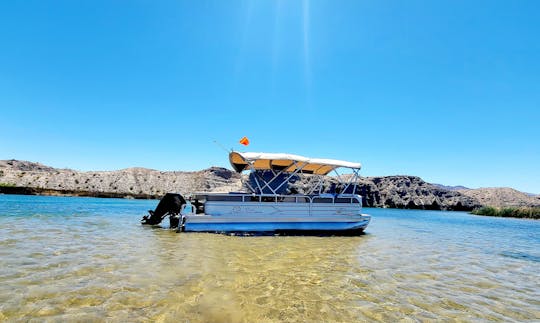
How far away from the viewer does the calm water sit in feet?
18.0

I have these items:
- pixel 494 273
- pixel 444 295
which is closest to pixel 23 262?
pixel 444 295

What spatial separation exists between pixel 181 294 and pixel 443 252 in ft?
44.4

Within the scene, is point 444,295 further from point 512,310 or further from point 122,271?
point 122,271

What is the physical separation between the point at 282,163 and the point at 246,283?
39.8 feet

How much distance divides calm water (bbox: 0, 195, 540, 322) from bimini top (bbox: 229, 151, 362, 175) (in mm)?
6361

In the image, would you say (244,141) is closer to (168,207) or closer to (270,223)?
(270,223)

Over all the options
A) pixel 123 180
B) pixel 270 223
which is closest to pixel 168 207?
pixel 270 223

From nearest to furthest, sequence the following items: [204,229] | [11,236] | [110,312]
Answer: [110,312]
[11,236]
[204,229]

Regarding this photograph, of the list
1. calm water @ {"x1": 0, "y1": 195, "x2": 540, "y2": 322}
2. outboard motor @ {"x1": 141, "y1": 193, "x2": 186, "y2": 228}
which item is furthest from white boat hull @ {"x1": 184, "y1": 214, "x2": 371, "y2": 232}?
calm water @ {"x1": 0, "y1": 195, "x2": 540, "y2": 322}

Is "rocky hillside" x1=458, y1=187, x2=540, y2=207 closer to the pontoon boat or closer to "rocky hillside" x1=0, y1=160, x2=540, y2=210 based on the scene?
"rocky hillside" x1=0, y1=160, x2=540, y2=210

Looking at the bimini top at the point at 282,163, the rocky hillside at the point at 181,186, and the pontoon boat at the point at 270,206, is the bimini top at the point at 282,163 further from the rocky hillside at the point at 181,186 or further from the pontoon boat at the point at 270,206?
the rocky hillside at the point at 181,186

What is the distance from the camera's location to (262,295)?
21.5ft

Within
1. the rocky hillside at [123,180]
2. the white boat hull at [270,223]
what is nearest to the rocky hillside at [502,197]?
the rocky hillside at [123,180]

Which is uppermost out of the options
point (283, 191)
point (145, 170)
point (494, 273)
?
point (145, 170)
